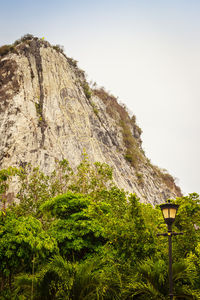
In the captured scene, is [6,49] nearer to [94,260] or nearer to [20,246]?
[20,246]

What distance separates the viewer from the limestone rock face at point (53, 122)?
1483 inches

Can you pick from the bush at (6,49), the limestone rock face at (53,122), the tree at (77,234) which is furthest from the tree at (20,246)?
the bush at (6,49)

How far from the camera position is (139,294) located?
26.7 feet

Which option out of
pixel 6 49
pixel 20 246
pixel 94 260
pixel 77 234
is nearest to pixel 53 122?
pixel 6 49

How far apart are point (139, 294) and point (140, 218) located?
9.12ft

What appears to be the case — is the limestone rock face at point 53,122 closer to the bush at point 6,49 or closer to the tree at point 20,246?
the bush at point 6,49

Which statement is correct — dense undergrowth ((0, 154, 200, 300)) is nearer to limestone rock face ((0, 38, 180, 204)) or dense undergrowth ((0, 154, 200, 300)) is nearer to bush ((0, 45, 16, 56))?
limestone rock face ((0, 38, 180, 204))

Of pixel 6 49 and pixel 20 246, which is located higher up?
pixel 6 49

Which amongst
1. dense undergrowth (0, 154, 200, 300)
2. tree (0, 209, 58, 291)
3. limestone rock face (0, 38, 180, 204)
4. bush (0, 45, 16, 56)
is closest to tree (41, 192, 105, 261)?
dense undergrowth (0, 154, 200, 300)

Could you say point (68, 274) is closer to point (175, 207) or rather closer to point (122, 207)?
point (175, 207)

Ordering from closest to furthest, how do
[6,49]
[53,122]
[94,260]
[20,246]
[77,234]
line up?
1. [94,260]
2. [20,246]
3. [77,234]
4. [53,122]
5. [6,49]

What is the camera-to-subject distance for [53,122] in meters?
42.2

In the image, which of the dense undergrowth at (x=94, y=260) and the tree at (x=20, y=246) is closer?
the dense undergrowth at (x=94, y=260)

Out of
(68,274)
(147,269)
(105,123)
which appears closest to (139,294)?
(147,269)
